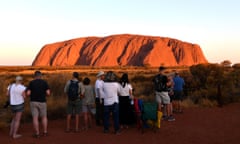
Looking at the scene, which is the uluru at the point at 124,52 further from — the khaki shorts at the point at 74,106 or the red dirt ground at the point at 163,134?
the khaki shorts at the point at 74,106

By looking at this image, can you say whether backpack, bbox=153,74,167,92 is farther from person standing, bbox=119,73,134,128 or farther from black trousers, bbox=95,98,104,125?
black trousers, bbox=95,98,104,125

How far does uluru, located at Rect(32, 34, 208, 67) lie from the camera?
10381cm

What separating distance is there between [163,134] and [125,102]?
4.81 feet

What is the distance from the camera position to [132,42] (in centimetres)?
11050

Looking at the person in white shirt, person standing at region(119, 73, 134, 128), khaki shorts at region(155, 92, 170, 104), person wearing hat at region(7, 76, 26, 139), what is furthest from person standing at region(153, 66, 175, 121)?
person wearing hat at region(7, 76, 26, 139)

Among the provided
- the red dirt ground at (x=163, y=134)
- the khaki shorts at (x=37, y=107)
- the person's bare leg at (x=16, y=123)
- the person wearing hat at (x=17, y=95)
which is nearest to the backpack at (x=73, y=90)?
the khaki shorts at (x=37, y=107)

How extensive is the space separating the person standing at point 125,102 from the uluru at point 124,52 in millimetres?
86242

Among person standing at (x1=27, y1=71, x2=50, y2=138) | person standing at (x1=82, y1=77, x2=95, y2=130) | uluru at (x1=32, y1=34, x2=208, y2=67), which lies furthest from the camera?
uluru at (x1=32, y1=34, x2=208, y2=67)

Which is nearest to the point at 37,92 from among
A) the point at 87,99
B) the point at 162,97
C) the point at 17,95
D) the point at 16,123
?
the point at 17,95

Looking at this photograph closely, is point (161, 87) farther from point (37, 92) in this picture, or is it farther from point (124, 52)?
point (124, 52)

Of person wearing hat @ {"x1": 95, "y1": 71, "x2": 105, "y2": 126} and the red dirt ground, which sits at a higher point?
person wearing hat @ {"x1": 95, "y1": 71, "x2": 105, "y2": 126}

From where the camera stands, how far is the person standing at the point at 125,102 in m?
10.0

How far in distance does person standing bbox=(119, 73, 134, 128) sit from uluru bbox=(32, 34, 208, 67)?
3395 inches

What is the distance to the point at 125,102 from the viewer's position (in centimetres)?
1022
